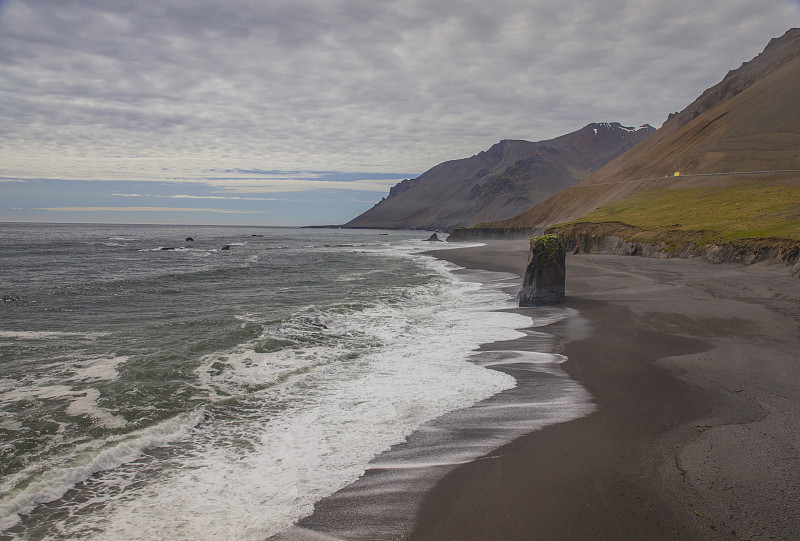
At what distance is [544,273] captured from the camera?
61.4 ft

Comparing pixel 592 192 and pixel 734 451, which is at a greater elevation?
pixel 592 192

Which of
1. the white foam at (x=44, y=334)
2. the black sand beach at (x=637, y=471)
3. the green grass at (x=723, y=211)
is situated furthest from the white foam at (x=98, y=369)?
the green grass at (x=723, y=211)

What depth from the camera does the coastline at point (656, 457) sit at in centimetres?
441

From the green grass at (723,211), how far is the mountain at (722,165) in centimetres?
19

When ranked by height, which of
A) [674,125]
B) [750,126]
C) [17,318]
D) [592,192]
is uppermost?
[674,125]

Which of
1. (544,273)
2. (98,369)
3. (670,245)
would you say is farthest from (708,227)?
(98,369)

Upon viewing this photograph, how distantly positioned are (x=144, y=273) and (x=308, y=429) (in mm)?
30770

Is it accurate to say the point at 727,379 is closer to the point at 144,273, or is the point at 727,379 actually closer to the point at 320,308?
the point at 320,308

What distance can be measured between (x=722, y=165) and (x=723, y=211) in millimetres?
37428

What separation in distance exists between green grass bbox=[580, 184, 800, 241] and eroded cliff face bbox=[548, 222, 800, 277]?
954 mm

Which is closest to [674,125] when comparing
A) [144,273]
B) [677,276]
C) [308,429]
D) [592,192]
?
[592,192]

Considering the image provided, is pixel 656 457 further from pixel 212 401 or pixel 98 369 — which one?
pixel 98 369

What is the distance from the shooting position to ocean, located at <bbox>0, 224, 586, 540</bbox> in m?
5.12

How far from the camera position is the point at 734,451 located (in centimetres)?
563
